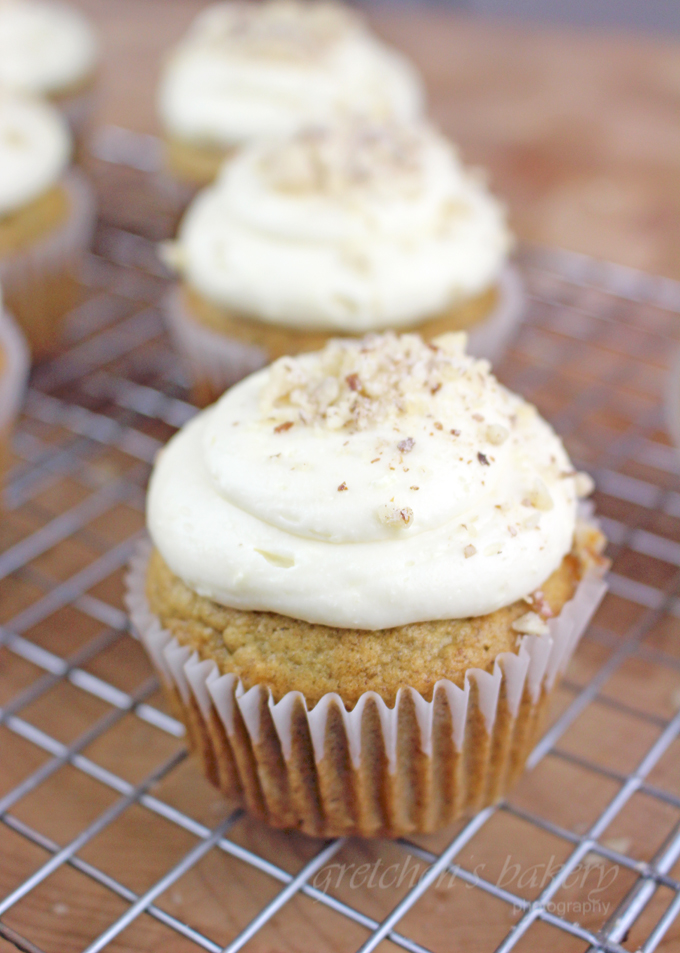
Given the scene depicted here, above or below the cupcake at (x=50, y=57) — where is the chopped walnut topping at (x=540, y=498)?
above

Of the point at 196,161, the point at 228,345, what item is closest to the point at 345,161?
the point at 228,345

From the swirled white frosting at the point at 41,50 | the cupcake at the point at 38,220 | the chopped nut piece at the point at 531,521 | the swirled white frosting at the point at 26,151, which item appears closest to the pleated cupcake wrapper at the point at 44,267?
the cupcake at the point at 38,220

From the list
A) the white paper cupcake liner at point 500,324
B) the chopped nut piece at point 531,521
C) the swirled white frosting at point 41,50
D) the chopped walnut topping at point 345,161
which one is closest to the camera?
the chopped nut piece at point 531,521

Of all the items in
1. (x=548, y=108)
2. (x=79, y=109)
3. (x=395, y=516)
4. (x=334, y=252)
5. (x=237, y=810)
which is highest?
(x=395, y=516)

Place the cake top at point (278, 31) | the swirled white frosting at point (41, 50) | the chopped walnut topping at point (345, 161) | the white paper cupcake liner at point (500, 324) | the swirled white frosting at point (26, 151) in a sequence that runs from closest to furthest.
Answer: the chopped walnut topping at point (345, 161) → the white paper cupcake liner at point (500, 324) → the swirled white frosting at point (26, 151) → the cake top at point (278, 31) → the swirled white frosting at point (41, 50)

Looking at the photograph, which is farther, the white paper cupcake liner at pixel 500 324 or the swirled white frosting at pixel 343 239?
the white paper cupcake liner at pixel 500 324

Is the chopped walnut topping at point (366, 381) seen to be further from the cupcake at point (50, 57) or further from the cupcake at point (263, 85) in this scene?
the cupcake at point (50, 57)

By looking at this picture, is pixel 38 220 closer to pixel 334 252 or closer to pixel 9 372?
pixel 9 372
